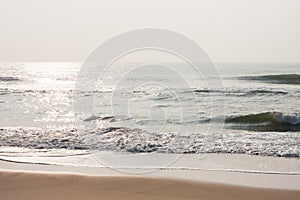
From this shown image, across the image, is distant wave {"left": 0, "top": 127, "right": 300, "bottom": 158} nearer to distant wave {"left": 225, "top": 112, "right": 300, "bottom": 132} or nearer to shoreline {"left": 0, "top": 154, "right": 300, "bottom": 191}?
shoreline {"left": 0, "top": 154, "right": 300, "bottom": 191}

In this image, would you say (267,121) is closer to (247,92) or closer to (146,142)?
(146,142)

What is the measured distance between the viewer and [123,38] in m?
5.38

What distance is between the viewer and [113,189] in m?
5.99

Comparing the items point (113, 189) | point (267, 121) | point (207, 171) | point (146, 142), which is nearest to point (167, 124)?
point (146, 142)

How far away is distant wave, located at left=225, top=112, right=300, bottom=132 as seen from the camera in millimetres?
14909

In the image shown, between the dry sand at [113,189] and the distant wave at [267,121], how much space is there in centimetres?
873

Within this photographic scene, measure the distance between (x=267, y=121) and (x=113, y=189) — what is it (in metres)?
11.5

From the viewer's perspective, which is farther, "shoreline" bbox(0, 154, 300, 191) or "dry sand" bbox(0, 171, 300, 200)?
"shoreline" bbox(0, 154, 300, 191)

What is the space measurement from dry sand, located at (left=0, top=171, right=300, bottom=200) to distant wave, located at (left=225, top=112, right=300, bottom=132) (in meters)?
8.73

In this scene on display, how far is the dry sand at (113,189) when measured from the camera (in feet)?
18.5

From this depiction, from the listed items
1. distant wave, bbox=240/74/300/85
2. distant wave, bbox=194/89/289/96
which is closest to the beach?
distant wave, bbox=194/89/289/96

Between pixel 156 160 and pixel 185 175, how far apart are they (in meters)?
1.57

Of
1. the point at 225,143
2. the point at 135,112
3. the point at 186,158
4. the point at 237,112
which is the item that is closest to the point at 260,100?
the point at 237,112

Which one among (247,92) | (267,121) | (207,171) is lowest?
(207,171)
